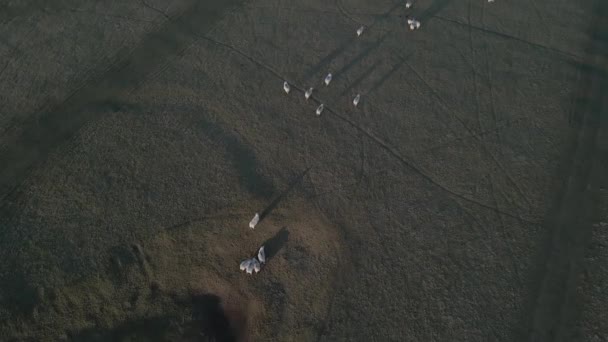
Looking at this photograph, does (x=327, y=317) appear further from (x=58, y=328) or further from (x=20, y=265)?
(x=20, y=265)

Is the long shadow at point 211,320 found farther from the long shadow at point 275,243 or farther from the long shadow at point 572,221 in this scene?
the long shadow at point 572,221

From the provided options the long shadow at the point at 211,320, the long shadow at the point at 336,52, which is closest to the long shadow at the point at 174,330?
the long shadow at the point at 211,320

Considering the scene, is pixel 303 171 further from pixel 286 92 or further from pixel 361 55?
pixel 361 55

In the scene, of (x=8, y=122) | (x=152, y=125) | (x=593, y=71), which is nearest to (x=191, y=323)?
(x=152, y=125)

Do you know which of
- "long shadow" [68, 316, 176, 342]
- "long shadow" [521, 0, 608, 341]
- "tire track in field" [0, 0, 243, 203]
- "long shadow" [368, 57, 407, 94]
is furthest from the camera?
"long shadow" [368, 57, 407, 94]

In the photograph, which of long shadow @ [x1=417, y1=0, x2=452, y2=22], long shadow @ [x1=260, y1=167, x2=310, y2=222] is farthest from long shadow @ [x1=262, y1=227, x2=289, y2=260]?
long shadow @ [x1=417, y1=0, x2=452, y2=22]

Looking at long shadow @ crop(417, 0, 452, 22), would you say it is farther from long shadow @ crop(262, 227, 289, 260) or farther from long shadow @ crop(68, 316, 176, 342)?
long shadow @ crop(68, 316, 176, 342)
